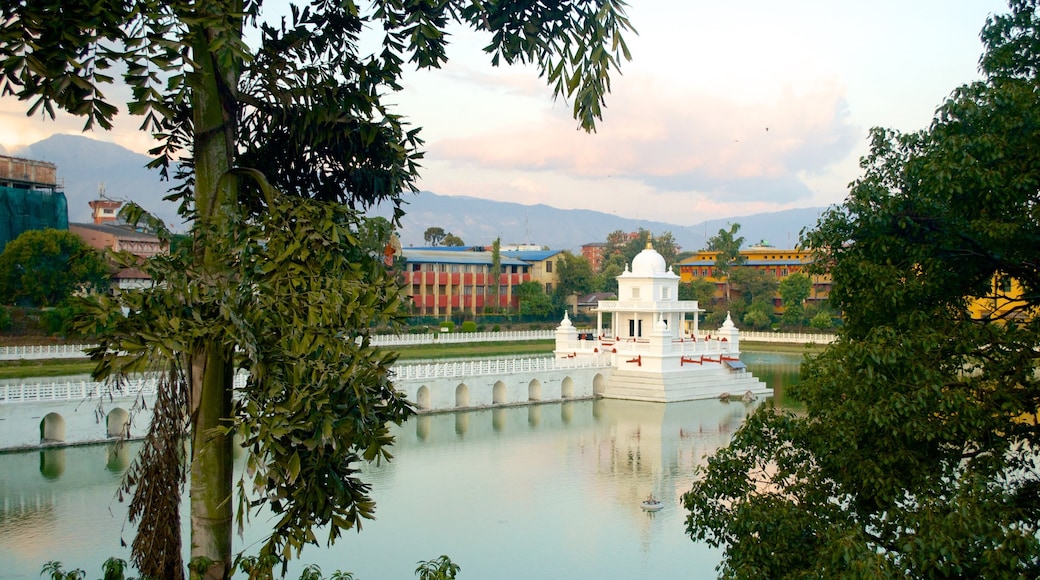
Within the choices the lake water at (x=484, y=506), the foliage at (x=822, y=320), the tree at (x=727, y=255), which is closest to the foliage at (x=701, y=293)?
the tree at (x=727, y=255)

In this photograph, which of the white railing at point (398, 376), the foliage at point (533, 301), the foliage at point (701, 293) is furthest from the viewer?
the foliage at point (701, 293)

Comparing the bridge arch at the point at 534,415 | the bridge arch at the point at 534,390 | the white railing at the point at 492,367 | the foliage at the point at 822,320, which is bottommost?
the bridge arch at the point at 534,415

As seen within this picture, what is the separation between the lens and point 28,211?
39500mm

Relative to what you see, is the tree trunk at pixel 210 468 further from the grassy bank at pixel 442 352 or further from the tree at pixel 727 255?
the tree at pixel 727 255

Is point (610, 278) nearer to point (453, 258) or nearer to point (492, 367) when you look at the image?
point (453, 258)

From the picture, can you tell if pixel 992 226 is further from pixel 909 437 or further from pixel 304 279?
pixel 304 279

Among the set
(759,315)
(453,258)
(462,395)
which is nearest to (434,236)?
(453,258)

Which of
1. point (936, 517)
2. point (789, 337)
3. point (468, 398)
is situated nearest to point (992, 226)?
point (936, 517)

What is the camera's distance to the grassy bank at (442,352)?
28.5 metres

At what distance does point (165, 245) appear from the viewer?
4691mm

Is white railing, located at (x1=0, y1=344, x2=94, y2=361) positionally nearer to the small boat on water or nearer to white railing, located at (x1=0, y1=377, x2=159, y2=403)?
white railing, located at (x1=0, y1=377, x2=159, y2=403)

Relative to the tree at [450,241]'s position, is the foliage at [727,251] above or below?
below

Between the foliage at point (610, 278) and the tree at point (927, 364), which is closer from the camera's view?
the tree at point (927, 364)

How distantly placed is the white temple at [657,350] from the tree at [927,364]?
931 inches
